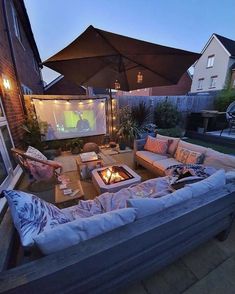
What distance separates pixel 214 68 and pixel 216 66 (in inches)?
7.2

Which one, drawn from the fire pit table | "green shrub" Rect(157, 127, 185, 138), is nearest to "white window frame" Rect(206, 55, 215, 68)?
"green shrub" Rect(157, 127, 185, 138)

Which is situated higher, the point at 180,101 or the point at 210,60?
the point at 210,60

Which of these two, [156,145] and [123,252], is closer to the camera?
[123,252]

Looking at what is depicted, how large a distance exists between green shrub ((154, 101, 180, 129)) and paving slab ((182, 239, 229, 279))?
15.9 ft

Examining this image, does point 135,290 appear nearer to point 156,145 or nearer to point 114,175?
point 114,175

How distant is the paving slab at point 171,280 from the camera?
122 cm

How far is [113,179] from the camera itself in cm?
231

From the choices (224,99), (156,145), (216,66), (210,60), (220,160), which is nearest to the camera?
(220,160)

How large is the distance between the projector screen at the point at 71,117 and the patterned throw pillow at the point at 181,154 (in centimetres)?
313

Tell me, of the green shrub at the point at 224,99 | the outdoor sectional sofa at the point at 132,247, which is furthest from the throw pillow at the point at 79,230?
the green shrub at the point at 224,99

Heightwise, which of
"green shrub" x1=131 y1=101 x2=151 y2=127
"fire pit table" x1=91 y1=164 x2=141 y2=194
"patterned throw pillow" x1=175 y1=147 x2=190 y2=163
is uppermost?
"green shrub" x1=131 y1=101 x2=151 y2=127

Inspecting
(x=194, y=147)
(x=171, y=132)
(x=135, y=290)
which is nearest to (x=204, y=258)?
(x=135, y=290)

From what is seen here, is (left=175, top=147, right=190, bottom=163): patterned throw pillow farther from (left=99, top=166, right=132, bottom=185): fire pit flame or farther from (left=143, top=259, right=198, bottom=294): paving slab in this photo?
(left=143, top=259, right=198, bottom=294): paving slab

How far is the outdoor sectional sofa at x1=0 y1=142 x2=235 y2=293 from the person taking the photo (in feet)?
2.56
